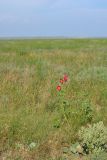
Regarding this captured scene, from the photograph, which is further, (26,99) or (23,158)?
(26,99)

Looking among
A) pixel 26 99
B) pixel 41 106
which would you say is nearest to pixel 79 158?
pixel 41 106

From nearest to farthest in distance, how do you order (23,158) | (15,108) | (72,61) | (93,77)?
(23,158) < (15,108) < (93,77) < (72,61)

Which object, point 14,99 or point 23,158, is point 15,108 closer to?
point 14,99

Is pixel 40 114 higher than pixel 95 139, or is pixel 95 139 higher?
pixel 95 139

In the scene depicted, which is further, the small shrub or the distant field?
the distant field

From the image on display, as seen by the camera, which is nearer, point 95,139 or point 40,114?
point 95,139

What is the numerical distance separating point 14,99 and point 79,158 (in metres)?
2.87

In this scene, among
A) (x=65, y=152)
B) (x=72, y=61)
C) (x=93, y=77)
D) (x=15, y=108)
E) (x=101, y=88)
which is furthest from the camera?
(x=72, y=61)

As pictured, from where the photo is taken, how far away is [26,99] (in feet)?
26.2

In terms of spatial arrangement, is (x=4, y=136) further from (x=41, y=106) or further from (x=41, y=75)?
(x=41, y=75)

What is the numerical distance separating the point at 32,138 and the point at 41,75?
5301 millimetres

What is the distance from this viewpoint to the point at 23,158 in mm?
5156

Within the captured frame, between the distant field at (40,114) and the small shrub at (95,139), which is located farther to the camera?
the distant field at (40,114)

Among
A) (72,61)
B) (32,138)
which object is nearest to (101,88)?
(32,138)
